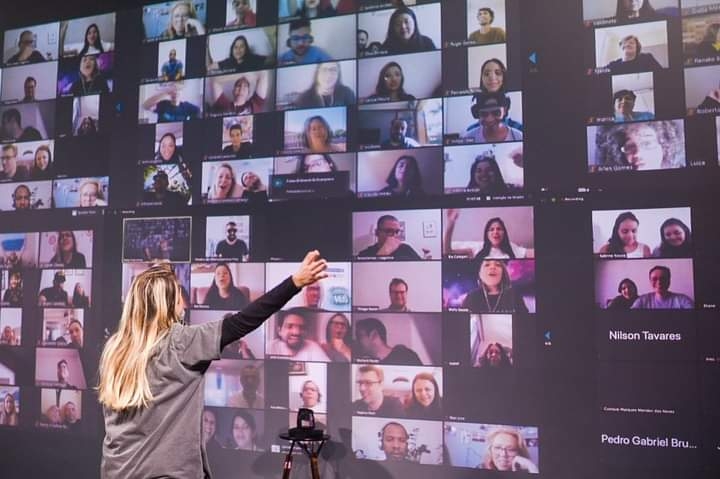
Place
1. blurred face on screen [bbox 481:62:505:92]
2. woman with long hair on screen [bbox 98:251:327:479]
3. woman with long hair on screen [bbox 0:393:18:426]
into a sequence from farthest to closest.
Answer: woman with long hair on screen [bbox 0:393:18:426] → blurred face on screen [bbox 481:62:505:92] → woman with long hair on screen [bbox 98:251:327:479]

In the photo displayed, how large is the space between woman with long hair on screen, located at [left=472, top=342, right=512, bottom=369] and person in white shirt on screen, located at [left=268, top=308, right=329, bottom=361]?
89 cm

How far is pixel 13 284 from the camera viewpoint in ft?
13.5

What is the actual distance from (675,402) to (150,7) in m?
3.91

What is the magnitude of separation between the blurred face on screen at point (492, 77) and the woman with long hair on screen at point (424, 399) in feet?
5.22

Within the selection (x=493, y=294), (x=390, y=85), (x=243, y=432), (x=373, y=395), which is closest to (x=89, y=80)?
(x=390, y=85)

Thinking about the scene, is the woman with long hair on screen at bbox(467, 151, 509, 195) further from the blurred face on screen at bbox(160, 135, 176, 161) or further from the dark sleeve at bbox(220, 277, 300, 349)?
the blurred face on screen at bbox(160, 135, 176, 161)

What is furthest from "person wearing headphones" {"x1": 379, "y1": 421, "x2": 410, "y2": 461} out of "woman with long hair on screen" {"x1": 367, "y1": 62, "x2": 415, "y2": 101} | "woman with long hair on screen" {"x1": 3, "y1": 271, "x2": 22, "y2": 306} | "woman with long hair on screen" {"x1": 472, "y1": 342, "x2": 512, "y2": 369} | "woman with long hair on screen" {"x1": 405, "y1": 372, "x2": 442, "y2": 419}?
"woman with long hair on screen" {"x1": 3, "y1": 271, "x2": 22, "y2": 306}

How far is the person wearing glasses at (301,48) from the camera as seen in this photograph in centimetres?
355

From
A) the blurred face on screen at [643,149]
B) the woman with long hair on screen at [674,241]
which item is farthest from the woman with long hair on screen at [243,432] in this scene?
the blurred face on screen at [643,149]

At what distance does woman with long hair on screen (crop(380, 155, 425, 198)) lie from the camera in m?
3.29

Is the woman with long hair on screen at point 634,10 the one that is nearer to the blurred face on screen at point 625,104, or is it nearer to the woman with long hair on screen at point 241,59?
the blurred face on screen at point 625,104

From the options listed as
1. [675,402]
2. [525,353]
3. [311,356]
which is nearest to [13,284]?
[311,356]

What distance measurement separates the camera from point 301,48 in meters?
3.58

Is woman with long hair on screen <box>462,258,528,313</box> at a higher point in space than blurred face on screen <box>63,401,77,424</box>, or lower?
higher
